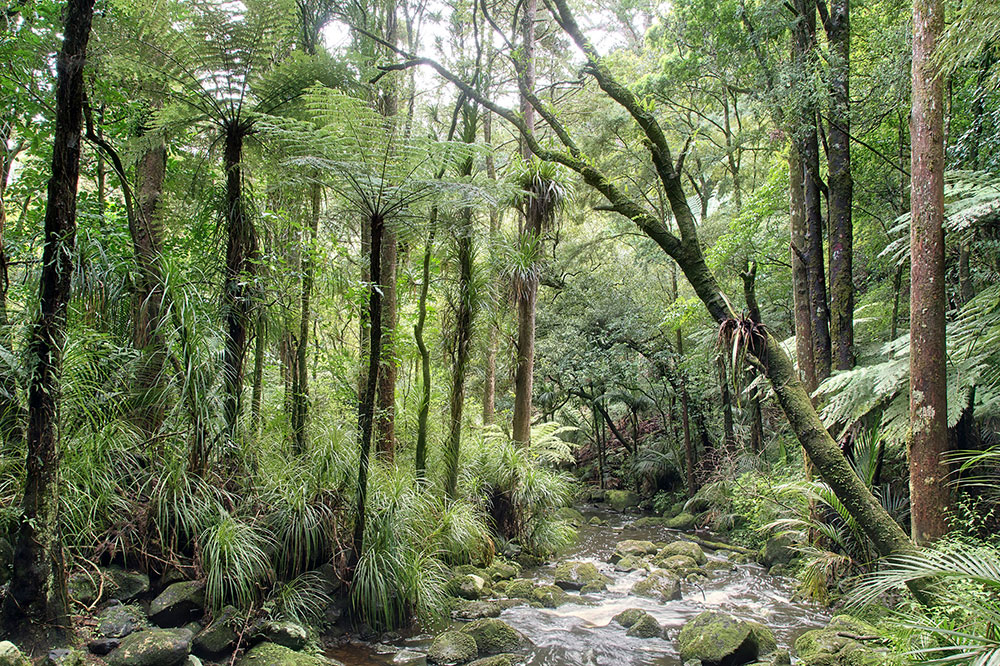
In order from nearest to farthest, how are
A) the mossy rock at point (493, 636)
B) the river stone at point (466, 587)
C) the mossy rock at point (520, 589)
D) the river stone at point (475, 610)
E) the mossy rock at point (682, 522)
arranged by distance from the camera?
the mossy rock at point (493, 636) < the river stone at point (475, 610) < the river stone at point (466, 587) < the mossy rock at point (520, 589) < the mossy rock at point (682, 522)

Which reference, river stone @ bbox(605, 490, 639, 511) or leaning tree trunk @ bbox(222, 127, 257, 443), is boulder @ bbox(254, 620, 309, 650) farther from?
river stone @ bbox(605, 490, 639, 511)

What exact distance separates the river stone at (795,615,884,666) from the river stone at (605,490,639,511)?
8.56 m

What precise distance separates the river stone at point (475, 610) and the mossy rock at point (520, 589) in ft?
1.52

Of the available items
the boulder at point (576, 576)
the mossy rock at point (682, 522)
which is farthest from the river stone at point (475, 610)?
the mossy rock at point (682, 522)

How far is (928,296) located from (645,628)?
12.6 feet

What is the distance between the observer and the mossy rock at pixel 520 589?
643cm

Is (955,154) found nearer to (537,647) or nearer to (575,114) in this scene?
(537,647)

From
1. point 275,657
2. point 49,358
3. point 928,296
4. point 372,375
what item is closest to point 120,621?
point 275,657

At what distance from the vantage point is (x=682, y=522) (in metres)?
11.4

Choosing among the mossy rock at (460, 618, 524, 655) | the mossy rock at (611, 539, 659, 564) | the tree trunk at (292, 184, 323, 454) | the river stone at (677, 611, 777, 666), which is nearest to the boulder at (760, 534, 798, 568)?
the mossy rock at (611, 539, 659, 564)

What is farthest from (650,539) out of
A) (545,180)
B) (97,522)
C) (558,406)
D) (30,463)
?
(30,463)

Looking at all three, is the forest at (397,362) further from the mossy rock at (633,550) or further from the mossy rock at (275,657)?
A: the mossy rock at (633,550)

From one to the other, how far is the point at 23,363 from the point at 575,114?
46.8 feet

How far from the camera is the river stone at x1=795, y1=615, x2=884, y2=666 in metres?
4.36
